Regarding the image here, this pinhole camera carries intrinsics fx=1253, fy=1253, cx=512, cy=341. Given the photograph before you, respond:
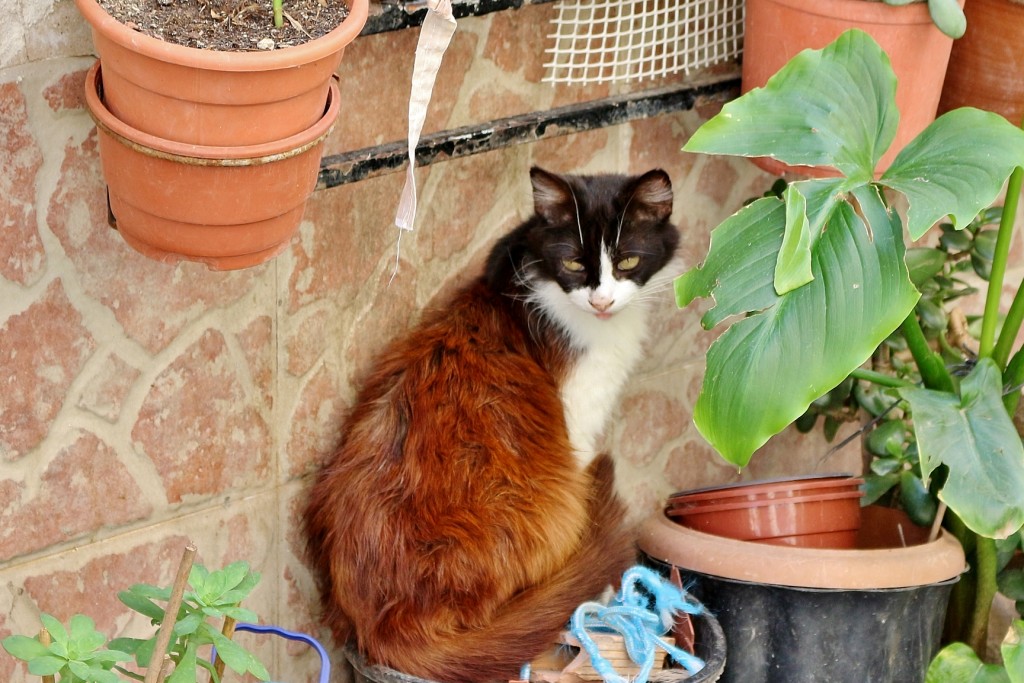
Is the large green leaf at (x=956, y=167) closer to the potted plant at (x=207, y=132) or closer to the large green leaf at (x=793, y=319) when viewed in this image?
the large green leaf at (x=793, y=319)

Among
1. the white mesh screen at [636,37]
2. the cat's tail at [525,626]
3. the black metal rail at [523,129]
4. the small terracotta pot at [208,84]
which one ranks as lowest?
the cat's tail at [525,626]

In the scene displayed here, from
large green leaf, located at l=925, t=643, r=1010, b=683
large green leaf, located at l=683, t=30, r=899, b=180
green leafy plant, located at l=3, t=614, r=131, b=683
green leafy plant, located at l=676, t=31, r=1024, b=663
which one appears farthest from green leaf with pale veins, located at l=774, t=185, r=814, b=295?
green leafy plant, located at l=3, t=614, r=131, b=683

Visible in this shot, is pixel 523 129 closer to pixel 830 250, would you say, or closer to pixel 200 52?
pixel 830 250

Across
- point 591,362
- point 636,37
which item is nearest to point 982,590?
point 591,362

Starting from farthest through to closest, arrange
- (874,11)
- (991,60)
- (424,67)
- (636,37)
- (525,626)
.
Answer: (991,60)
(636,37)
(874,11)
(525,626)
(424,67)

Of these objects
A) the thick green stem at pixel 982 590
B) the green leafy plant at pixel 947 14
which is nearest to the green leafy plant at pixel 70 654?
the green leafy plant at pixel 947 14

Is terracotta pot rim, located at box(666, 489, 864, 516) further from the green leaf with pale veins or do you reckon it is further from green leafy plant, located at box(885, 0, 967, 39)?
green leafy plant, located at box(885, 0, 967, 39)

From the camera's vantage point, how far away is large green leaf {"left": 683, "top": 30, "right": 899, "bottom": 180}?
1853 mm

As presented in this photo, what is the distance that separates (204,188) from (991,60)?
5.33ft

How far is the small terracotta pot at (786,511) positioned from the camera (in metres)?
2.30

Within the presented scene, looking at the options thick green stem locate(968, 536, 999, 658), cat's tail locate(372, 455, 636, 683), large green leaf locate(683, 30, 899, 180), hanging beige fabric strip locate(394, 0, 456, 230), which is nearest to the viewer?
hanging beige fabric strip locate(394, 0, 456, 230)

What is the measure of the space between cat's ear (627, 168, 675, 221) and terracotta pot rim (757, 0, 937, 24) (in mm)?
389

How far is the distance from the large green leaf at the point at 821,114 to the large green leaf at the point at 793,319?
0.31 ft

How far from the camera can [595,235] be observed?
213 cm
